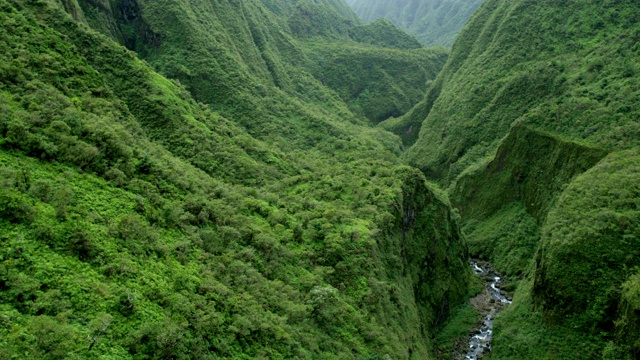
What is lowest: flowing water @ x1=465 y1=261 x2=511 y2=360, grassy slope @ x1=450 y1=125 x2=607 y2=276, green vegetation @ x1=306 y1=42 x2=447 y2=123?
flowing water @ x1=465 y1=261 x2=511 y2=360

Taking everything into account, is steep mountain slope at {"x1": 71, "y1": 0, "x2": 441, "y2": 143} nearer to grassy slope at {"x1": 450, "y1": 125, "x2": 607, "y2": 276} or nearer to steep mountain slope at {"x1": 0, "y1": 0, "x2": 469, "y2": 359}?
steep mountain slope at {"x1": 0, "y1": 0, "x2": 469, "y2": 359}

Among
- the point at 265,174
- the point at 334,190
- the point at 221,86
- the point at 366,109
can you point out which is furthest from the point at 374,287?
the point at 366,109

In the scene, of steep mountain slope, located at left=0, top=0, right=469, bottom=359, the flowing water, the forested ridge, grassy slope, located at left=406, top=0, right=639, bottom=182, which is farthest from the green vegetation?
the flowing water

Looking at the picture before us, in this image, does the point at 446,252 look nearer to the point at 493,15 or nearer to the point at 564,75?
the point at 564,75

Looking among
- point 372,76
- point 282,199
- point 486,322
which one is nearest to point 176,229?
point 282,199

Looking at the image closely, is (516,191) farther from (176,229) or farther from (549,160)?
(176,229)

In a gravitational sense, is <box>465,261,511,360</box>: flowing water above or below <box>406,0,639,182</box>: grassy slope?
below
